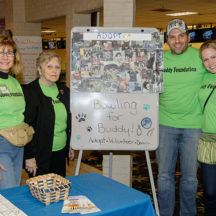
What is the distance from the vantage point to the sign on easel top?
2693 mm

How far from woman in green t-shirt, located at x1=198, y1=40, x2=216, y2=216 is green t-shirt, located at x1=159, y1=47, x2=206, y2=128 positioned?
0.15m

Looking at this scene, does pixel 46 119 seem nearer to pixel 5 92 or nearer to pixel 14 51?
pixel 5 92

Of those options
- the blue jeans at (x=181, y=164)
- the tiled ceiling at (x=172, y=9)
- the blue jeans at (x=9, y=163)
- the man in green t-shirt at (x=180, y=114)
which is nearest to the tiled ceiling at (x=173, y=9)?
the tiled ceiling at (x=172, y=9)

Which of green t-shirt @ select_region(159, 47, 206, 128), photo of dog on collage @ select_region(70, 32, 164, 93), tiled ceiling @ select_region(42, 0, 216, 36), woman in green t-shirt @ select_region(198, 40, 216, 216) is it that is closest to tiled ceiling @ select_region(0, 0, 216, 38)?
tiled ceiling @ select_region(42, 0, 216, 36)

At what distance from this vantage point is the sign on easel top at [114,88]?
269cm

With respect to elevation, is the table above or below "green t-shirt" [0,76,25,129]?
below

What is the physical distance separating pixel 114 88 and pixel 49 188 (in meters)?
1.37

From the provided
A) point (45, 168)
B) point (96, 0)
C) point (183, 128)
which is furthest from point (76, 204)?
point (96, 0)

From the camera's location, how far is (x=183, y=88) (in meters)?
2.47

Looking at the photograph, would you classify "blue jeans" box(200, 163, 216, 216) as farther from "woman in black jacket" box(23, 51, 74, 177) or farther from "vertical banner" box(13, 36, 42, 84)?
"vertical banner" box(13, 36, 42, 84)

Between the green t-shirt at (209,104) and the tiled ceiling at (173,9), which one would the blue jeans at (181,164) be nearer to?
the green t-shirt at (209,104)

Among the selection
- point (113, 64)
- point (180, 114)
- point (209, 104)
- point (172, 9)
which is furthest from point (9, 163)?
point (172, 9)

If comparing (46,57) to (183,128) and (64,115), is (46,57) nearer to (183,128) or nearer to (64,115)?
(64,115)

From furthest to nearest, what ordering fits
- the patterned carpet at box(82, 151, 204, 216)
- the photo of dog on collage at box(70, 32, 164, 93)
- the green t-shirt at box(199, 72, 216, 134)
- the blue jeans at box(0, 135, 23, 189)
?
the patterned carpet at box(82, 151, 204, 216) → the photo of dog on collage at box(70, 32, 164, 93) → the green t-shirt at box(199, 72, 216, 134) → the blue jeans at box(0, 135, 23, 189)
